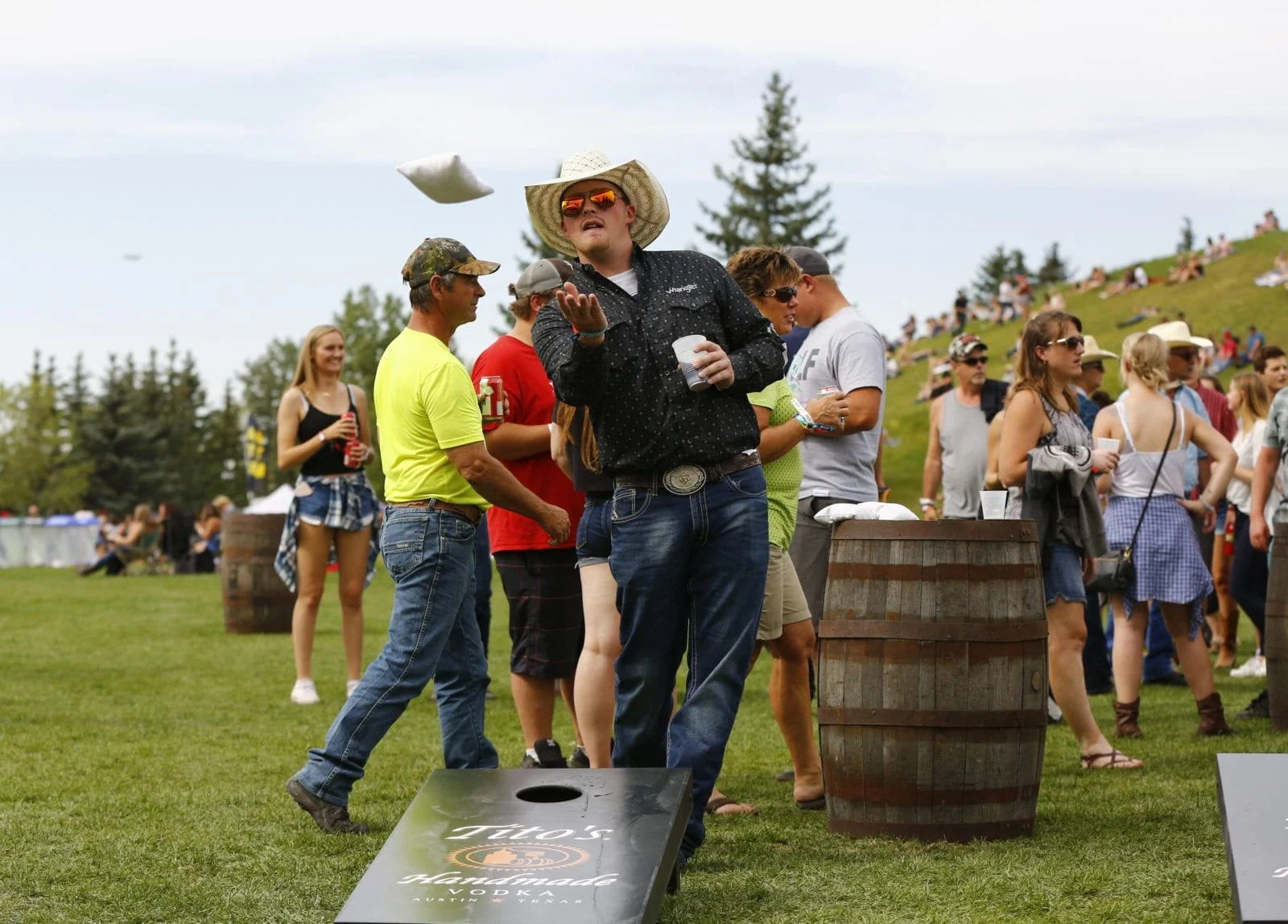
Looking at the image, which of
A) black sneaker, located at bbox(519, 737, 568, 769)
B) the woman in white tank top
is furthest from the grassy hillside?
black sneaker, located at bbox(519, 737, 568, 769)

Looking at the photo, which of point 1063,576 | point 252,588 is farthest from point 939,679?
point 252,588

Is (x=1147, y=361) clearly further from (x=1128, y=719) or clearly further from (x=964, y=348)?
(x=964, y=348)

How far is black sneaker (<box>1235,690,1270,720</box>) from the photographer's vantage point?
7.96m

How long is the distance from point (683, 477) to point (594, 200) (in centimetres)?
82

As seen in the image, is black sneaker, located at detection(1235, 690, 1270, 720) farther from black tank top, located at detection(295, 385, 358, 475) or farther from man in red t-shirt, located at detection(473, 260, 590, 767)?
black tank top, located at detection(295, 385, 358, 475)

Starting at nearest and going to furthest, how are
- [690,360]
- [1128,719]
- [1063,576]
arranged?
[690,360] → [1063,576] → [1128,719]

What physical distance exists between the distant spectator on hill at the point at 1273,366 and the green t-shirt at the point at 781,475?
5114 millimetres

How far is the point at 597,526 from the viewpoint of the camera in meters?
4.66

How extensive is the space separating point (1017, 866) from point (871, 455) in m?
2.14

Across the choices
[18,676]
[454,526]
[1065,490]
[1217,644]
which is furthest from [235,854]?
[1217,644]

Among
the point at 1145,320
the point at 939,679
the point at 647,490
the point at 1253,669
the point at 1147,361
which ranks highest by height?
the point at 1145,320

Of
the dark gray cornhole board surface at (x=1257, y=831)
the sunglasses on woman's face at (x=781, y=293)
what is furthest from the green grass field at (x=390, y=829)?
the sunglasses on woman's face at (x=781, y=293)

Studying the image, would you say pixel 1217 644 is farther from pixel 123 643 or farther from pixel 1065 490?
pixel 123 643

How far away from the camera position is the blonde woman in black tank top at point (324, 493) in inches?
341
